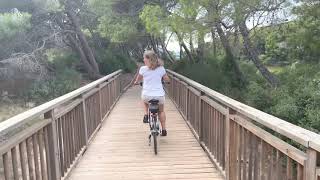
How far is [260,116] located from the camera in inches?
112

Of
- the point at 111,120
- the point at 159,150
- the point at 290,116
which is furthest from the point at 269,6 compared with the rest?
the point at 159,150

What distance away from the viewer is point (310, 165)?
2035 mm

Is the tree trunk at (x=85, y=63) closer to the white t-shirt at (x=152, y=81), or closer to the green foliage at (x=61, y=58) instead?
the green foliage at (x=61, y=58)

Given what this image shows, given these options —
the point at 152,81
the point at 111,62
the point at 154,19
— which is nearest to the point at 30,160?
the point at 152,81

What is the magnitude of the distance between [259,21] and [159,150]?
617 cm

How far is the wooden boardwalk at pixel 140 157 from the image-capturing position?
4.48 meters

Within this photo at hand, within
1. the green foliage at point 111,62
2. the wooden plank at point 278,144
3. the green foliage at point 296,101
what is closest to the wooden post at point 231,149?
the wooden plank at point 278,144

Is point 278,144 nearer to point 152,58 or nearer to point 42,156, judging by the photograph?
point 42,156

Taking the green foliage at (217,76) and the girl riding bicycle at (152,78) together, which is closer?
the girl riding bicycle at (152,78)

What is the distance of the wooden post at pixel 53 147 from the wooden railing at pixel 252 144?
5.50 feet

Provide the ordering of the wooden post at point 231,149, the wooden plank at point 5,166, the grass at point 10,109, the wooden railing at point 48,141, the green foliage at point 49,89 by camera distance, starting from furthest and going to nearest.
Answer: the green foliage at point 49,89
the grass at point 10,109
the wooden post at point 231,149
the wooden railing at point 48,141
the wooden plank at point 5,166

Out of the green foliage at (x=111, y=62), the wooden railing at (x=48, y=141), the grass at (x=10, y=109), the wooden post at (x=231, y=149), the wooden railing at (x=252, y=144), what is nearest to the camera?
the wooden railing at (x=252, y=144)

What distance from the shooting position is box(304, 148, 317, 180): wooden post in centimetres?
200

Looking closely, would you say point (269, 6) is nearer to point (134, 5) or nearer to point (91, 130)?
point (91, 130)
